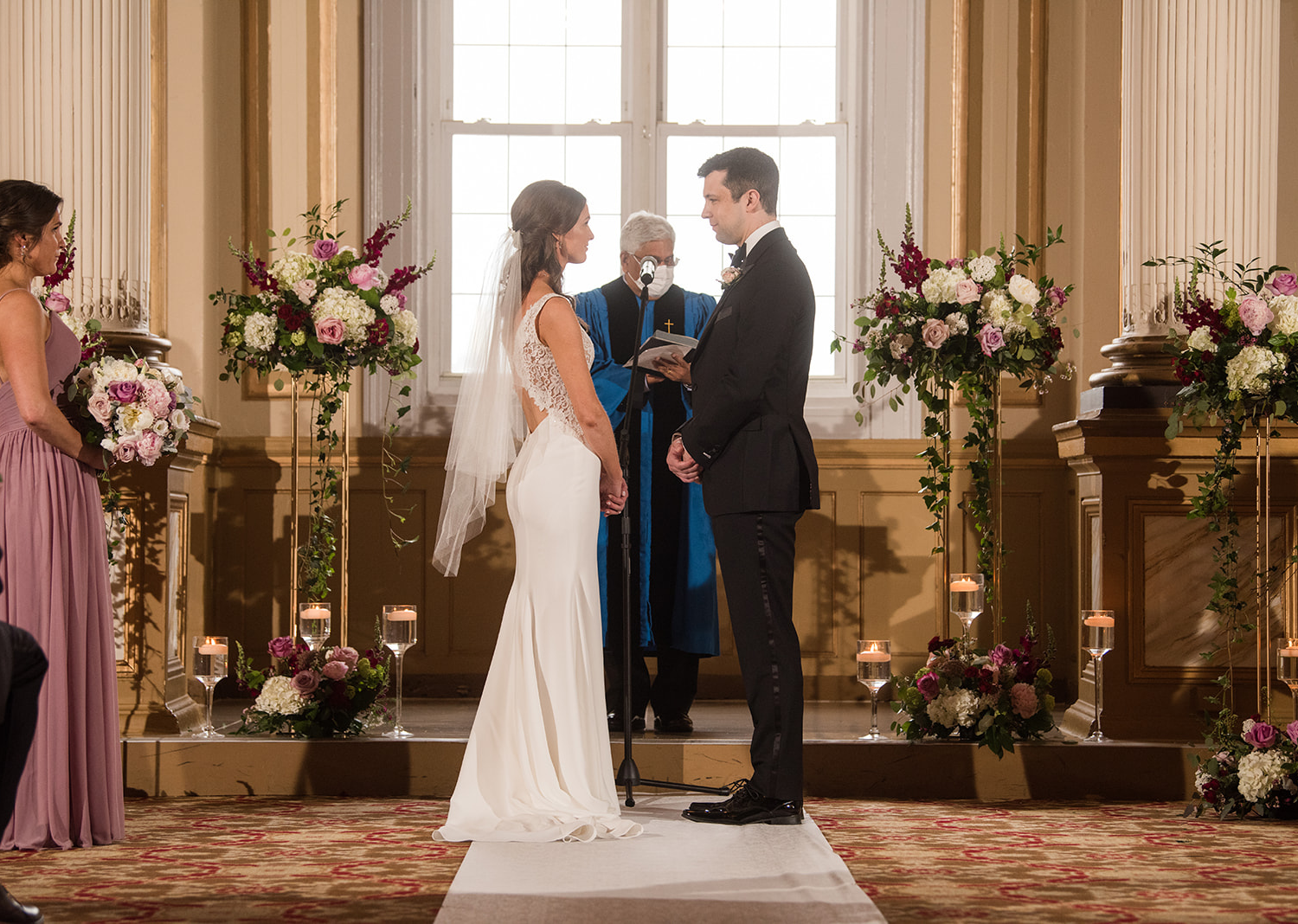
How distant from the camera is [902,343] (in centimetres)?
472

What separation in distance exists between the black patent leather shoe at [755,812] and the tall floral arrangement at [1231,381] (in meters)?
1.48

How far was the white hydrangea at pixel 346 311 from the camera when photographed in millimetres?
4570

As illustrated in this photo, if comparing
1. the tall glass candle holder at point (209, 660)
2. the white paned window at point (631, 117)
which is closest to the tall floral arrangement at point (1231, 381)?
the white paned window at point (631, 117)

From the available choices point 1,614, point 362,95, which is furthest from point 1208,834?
point 362,95

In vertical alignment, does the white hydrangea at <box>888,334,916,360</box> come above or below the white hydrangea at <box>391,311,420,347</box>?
below

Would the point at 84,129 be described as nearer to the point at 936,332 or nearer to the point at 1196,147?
→ the point at 936,332

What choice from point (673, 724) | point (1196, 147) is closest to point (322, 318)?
point (673, 724)

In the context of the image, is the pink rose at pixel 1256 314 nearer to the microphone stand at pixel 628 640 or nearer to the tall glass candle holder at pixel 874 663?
the tall glass candle holder at pixel 874 663

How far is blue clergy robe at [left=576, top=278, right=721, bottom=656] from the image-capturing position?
5.00 metres

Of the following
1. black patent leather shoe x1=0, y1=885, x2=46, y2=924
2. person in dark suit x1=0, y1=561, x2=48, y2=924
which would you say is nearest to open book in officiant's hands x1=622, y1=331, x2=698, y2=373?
person in dark suit x1=0, y1=561, x2=48, y2=924

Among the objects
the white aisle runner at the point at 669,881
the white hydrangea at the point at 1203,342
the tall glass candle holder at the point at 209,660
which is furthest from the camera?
the tall glass candle holder at the point at 209,660

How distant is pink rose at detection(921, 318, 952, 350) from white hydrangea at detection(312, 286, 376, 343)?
2031 millimetres

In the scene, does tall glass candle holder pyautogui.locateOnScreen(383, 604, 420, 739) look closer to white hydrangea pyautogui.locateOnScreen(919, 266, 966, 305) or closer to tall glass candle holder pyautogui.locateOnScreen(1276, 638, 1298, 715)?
white hydrangea pyautogui.locateOnScreen(919, 266, 966, 305)

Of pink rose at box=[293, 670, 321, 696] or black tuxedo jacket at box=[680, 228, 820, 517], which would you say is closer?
black tuxedo jacket at box=[680, 228, 820, 517]
